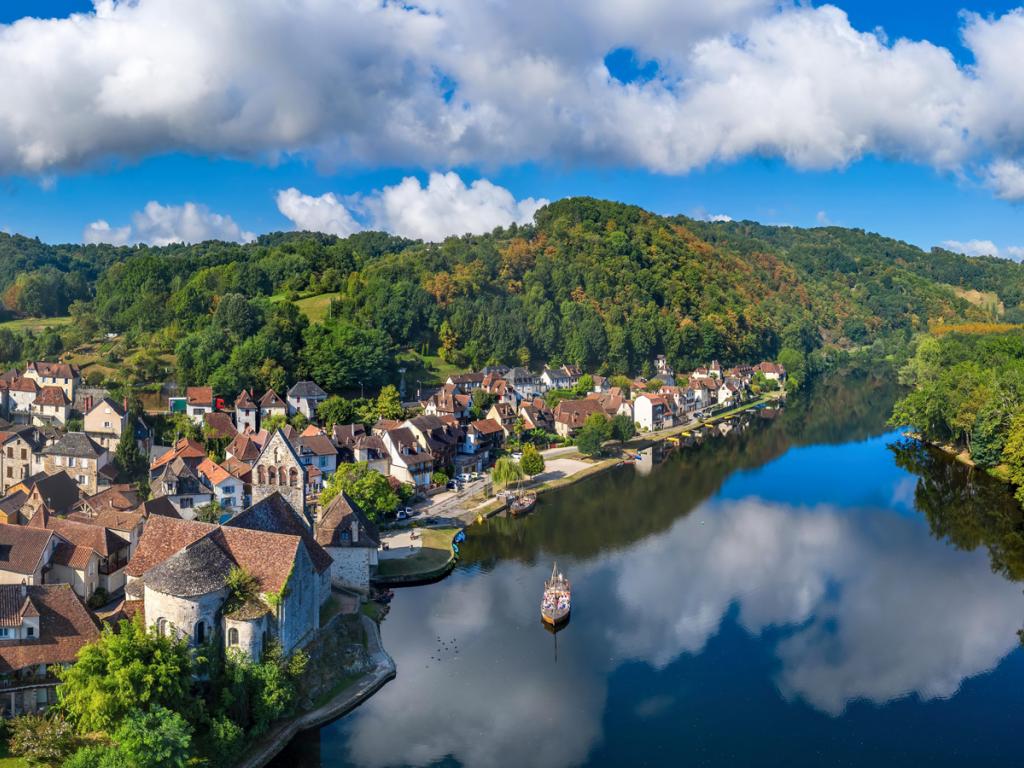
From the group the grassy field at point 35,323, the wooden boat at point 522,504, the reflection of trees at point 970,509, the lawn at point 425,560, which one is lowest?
the reflection of trees at point 970,509

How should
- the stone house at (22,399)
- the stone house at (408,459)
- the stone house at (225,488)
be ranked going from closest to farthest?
the stone house at (225,488) → the stone house at (408,459) → the stone house at (22,399)

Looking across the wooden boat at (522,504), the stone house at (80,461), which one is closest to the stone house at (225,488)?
the stone house at (80,461)

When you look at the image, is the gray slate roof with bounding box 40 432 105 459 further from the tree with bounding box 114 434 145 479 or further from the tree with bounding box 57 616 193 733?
the tree with bounding box 57 616 193 733

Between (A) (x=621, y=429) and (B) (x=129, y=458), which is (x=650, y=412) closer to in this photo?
(A) (x=621, y=429)

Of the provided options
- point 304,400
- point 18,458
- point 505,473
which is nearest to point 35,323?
point 304,400

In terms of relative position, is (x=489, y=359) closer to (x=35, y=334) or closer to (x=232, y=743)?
(x=35, y=334)

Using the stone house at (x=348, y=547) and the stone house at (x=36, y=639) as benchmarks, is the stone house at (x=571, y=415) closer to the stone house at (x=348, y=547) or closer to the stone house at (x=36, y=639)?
the stone house at (x=348, y=547)

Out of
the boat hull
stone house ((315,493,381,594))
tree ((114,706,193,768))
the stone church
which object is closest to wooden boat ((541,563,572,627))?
the boat hull
